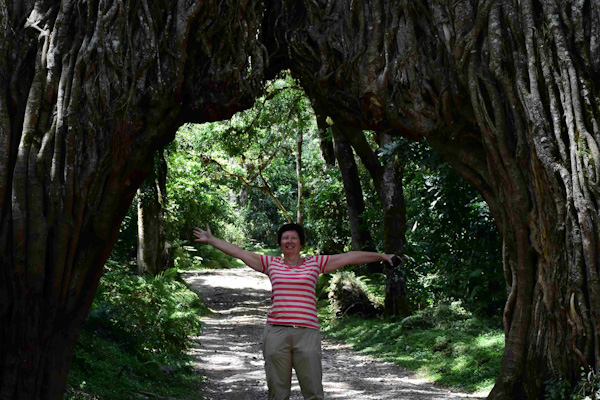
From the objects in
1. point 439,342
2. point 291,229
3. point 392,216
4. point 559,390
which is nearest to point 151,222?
point 392,216

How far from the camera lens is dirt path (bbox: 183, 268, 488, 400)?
6.71m

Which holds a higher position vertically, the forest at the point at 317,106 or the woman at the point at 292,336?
the forest at the point at 317,106

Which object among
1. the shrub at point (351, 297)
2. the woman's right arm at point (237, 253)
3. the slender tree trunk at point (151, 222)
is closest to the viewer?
the woman's right arm at point (237, 253)

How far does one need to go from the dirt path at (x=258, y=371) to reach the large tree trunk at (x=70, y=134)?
7.89 feet

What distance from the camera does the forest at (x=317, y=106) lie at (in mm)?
4602

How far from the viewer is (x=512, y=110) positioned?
4.96 meters

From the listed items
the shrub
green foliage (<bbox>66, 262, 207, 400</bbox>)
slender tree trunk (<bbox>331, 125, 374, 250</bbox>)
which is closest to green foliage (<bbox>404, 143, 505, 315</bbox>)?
the shrub

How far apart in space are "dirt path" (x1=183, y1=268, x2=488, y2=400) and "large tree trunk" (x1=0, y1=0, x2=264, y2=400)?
2404 mm

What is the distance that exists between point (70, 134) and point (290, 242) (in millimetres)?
2057

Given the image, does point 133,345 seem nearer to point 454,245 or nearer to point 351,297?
point 454,245

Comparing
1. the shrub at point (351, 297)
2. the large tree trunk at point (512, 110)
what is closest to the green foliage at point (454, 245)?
the shrub at point (351, 297)

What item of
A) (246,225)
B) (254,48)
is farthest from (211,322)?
(246,225)

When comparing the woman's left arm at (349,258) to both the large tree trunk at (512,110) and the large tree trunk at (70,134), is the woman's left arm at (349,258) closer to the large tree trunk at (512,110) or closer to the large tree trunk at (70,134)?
the large tree trunk at (512,110)

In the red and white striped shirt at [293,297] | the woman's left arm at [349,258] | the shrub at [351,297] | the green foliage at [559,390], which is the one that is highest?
the woman's left arm at [349,258]
